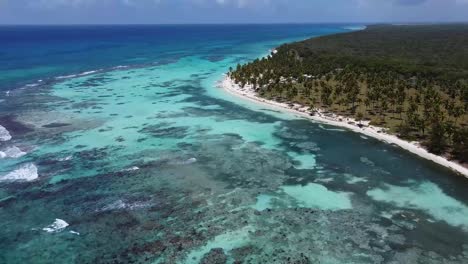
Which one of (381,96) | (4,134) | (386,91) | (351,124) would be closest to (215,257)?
(351,124)

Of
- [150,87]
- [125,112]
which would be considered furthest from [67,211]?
[150,87]

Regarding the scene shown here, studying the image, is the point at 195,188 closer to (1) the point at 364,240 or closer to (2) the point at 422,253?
(1) the point at 364,240

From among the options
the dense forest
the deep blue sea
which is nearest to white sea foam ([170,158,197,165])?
the deep blue sea

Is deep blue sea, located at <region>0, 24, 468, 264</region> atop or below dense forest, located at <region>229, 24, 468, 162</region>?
below

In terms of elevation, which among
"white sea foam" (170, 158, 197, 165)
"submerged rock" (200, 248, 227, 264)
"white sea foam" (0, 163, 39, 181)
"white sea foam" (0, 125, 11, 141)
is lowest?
"submerged rock" (200, 248, 227, 264)

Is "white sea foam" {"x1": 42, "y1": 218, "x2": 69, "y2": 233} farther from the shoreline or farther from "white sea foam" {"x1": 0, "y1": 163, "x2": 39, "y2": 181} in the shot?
the shoreline

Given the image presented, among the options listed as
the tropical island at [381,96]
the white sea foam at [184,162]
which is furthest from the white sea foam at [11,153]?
the tropical island at [381,96]
